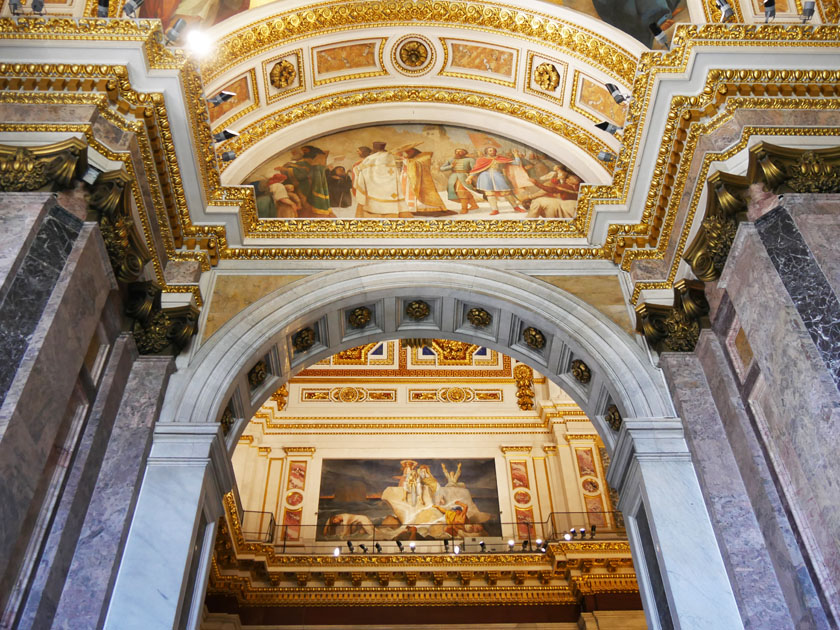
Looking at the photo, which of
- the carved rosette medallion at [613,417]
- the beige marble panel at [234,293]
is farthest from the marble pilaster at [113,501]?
the carved rosette medallion at [613,417]

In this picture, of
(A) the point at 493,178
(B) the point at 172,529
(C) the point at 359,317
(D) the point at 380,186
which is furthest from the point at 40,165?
(A) the point at 493,178

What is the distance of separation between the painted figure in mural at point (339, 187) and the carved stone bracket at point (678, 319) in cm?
406

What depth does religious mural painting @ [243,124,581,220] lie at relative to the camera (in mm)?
10352

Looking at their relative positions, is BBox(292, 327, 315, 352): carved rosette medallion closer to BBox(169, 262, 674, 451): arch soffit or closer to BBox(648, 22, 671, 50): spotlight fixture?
BBox(169, 262, 674, 451): arch soffit

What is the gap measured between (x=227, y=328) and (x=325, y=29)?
14.6 feet

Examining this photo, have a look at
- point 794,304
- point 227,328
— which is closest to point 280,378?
point 227,328

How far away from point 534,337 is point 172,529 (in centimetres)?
440

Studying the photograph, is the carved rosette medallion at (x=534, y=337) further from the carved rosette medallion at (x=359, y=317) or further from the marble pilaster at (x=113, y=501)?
the marble pilaster at (x=113, y=501)

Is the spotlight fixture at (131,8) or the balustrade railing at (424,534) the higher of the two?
the spotlight fixture at (131,8)

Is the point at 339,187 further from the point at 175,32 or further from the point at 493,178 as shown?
the point at 175,32

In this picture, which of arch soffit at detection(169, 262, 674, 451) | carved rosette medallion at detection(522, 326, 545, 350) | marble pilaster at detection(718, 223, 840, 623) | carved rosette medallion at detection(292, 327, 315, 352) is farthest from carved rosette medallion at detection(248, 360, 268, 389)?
marble pilaster at detection(718, 223, 840, 623)

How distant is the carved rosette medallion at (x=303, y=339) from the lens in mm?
9297

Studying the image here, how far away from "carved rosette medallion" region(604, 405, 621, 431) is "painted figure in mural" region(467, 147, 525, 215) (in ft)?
9.52

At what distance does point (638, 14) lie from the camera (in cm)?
939
